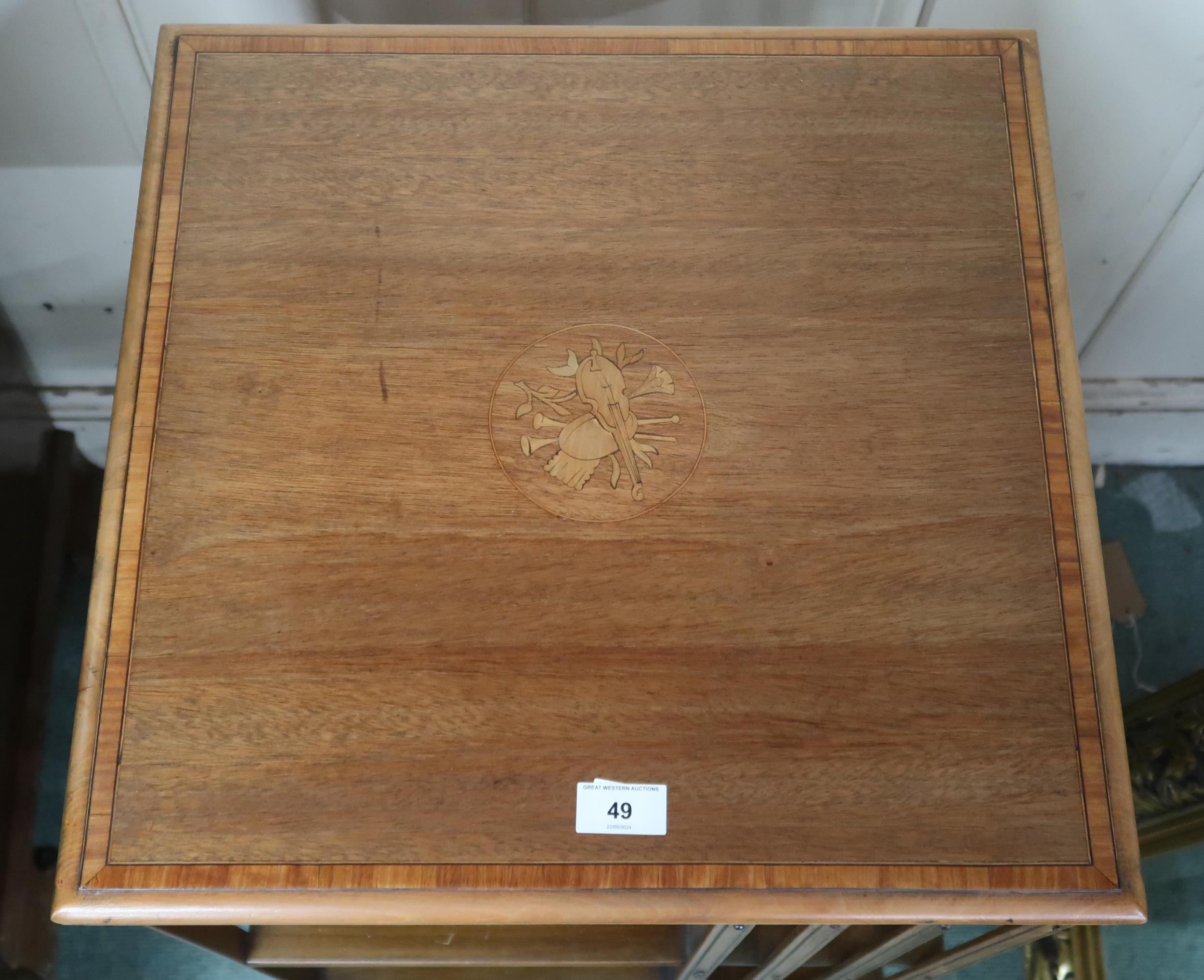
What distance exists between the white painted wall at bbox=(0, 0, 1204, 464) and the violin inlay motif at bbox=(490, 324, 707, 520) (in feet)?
1.71

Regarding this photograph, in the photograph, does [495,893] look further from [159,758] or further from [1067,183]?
[1067,183]

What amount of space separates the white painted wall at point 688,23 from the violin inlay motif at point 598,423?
52cm

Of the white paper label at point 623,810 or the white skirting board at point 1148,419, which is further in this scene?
the white skirting board at point 1148,419

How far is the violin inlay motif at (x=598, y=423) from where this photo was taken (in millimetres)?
700

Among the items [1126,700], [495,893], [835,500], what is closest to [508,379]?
[835,500]

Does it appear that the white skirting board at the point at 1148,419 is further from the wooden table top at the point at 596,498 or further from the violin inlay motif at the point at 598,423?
the violin inlay motif at the point at 598,423

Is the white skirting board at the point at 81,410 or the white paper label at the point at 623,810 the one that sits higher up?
the white skirting board at the point at 81,410

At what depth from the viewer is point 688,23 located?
1.06m

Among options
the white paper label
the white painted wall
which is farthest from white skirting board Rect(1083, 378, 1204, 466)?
the white paper label

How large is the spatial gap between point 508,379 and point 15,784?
99 cm

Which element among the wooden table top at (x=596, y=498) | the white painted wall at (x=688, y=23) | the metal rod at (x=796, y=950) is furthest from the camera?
the white painted wall at (x=688, y=23)

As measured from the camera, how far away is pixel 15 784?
1.24 meters

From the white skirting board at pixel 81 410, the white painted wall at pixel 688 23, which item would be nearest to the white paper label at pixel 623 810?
the white painted wall at pixel 688 23

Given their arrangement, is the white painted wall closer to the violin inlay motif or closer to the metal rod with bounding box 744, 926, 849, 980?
the violin inlay motif
